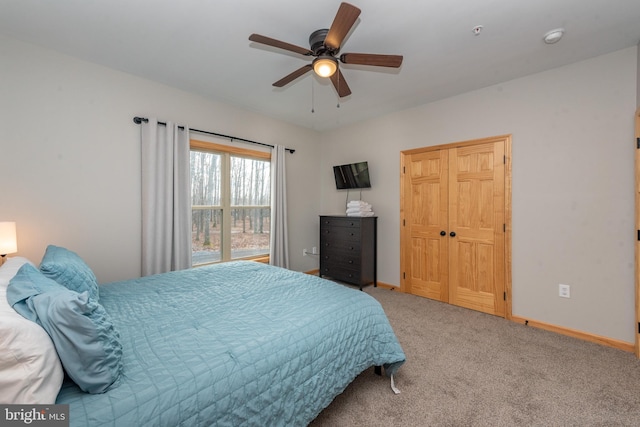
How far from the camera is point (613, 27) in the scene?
208cm

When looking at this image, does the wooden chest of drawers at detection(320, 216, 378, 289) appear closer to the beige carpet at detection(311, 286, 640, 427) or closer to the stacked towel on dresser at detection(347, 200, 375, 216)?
the stacked towel on dresser at detection(347, 200, 375, 216)

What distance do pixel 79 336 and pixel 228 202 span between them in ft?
9.70

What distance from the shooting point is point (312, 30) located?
2.12m

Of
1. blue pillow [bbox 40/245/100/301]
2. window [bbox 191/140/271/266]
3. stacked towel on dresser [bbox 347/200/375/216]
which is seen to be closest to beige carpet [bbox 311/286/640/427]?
blue pillow [bbox 40/245/100/301]

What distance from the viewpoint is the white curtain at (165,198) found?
2.95 meters

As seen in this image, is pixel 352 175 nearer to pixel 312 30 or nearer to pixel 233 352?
pixel 312 30

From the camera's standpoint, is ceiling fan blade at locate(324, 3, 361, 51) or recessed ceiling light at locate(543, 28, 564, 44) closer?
ceiling fan blade at locate(324, 3, 361, 51)

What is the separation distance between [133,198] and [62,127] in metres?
0.86

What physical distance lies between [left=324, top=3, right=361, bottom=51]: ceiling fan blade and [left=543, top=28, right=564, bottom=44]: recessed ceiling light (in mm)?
1768

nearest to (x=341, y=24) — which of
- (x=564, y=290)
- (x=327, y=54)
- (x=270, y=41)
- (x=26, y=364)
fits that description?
(x=327, y=54)

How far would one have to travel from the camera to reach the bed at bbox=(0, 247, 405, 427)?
0.95 metres

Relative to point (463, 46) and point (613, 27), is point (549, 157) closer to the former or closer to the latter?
point (613, 27)

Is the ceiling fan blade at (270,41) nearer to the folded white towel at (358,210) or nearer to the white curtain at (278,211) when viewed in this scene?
the white curtain at (278,211)

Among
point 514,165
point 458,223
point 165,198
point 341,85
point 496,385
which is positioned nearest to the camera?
point 496,385
